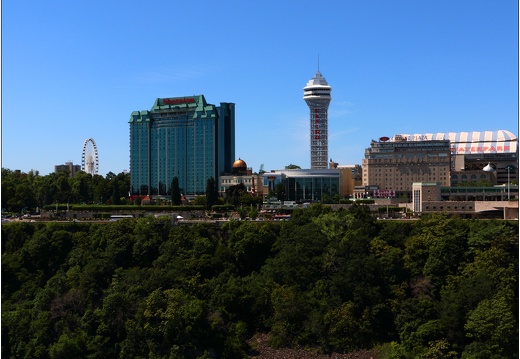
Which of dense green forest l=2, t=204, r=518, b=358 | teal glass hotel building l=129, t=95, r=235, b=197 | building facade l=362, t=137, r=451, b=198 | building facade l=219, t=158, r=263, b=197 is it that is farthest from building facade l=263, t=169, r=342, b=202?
dense green forest l=2, t=204, r=518, b=358

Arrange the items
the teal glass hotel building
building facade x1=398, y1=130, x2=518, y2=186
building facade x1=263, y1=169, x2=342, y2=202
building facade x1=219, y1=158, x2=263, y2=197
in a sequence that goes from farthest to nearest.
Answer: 1. the teal glass hotel building
2. building facade x1=398, y1=130, x2=518, y2=186
3. building facade x1=219, y1=158, x2=263, y2=197
4. building facade x1=263, y1=169, x2=342, y2=202

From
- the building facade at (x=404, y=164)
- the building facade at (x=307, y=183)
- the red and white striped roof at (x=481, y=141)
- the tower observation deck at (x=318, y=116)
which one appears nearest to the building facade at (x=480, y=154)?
the red and white striped roof at (x=481, y=141)

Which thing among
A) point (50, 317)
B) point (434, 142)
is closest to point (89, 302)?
point (50, 317)

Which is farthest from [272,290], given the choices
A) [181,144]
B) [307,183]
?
[181,144]

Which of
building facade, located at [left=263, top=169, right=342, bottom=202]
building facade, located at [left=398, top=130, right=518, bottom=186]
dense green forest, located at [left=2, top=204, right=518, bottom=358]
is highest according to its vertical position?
building facade, located at [left=398, top=130, right=518, bottom=186]

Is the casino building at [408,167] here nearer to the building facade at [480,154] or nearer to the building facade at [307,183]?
the building facade at [480,154]

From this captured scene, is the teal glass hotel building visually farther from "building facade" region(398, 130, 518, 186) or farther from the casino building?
"building facade" region(398, 130, 518, 186)

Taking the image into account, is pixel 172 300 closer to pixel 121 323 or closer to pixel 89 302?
pixel 121 323
